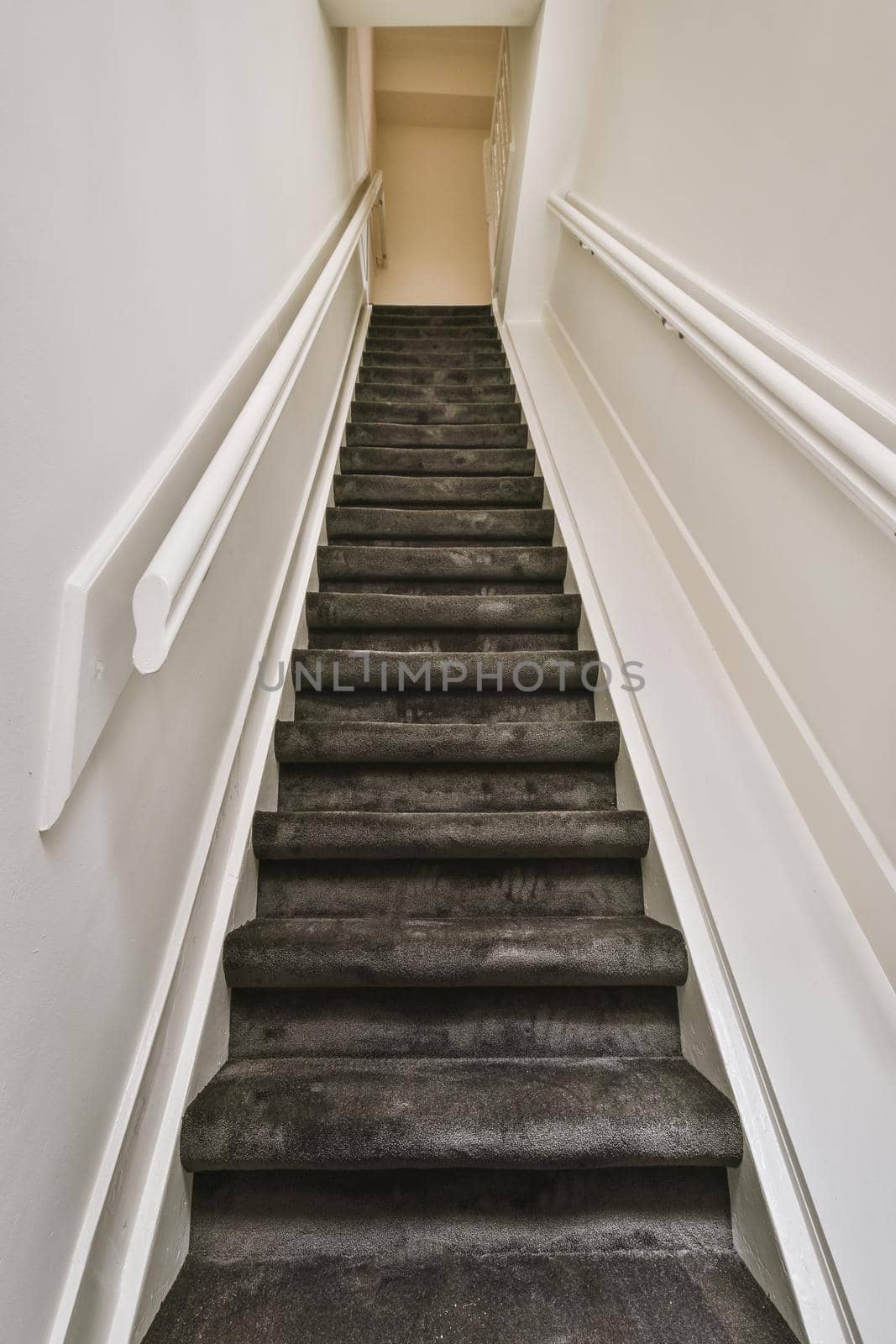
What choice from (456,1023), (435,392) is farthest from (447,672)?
(435,392)

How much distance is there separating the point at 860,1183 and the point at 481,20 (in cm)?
415

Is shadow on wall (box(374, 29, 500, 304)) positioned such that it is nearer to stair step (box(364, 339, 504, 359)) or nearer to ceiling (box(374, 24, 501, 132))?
ceiling (box(374, 24, 501, 132))

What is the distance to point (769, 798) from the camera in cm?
114

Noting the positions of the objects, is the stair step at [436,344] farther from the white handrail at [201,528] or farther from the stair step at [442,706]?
the stair step at [442,706]

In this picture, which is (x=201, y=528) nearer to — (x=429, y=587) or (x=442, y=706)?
(x=442, y=706)

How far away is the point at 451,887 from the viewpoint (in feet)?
4.25

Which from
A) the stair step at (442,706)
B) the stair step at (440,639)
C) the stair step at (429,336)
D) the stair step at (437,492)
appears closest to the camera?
the stair step at (442,706)

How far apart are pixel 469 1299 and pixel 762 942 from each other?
65 cm

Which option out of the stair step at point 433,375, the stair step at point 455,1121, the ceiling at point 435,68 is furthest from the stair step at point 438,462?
the ceiling at point 435,68

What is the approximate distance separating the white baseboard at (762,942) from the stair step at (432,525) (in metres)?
0.56

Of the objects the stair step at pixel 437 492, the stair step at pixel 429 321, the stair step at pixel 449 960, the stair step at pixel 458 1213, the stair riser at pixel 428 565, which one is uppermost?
the stair step at pixel 429 321

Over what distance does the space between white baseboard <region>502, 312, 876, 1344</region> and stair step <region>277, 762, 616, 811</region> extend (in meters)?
0.15

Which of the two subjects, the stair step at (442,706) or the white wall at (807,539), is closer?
the white wall at (807,539)

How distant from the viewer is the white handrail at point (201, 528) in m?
0.69
